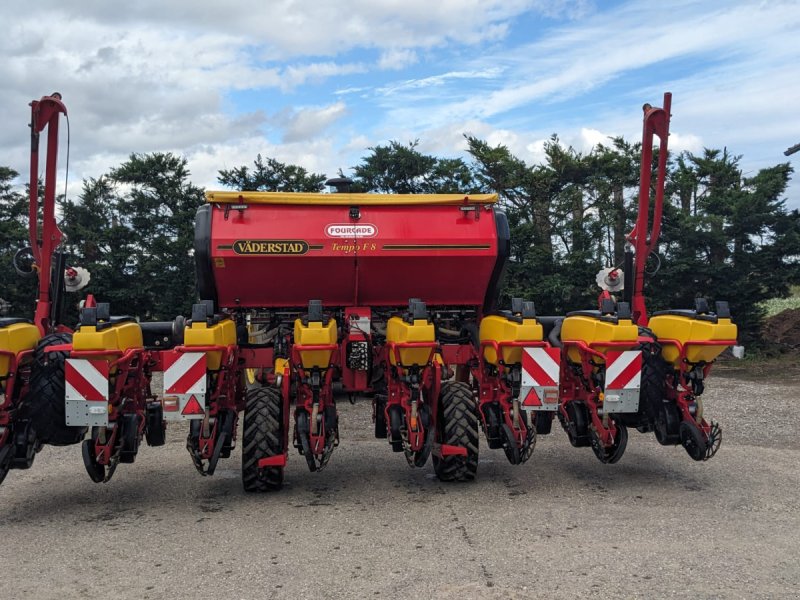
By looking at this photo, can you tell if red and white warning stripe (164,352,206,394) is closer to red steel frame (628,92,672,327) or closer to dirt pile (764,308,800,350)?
red steel frame (628,92,672,327)

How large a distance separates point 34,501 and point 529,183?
13712 mm

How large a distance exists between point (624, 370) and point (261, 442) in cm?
294

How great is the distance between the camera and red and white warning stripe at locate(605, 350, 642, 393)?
6.34m

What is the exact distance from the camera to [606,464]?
7324 mm

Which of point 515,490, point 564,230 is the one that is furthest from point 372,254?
point 564,230

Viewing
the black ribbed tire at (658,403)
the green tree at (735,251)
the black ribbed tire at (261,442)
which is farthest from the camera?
the green tree at (735,251)

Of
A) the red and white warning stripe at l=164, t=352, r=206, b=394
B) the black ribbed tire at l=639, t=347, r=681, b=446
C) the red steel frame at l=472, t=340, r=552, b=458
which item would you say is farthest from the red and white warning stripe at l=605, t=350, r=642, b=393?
the red and white warning stripe at l=164, t=352, r=206, b=394

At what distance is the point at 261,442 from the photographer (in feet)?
20.4

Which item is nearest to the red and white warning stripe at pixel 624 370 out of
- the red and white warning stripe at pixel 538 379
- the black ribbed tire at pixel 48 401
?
the red and white warning stripe at pixel 538 379

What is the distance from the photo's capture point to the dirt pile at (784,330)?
17625 millimetres

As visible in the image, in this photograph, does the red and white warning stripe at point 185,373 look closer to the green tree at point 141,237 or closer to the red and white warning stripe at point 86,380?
the red and white warning stripe at point 86,380

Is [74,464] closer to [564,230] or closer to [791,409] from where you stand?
[791,409]

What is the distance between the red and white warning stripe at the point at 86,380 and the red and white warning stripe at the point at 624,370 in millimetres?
3853

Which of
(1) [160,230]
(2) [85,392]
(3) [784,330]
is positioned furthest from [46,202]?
(3) [784,330]
